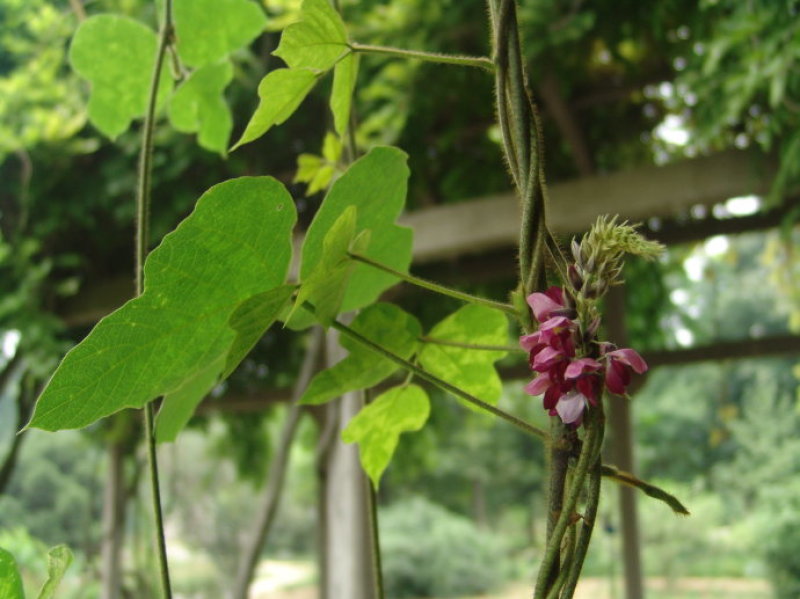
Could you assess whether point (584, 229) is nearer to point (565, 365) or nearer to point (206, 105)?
point (206, 105)

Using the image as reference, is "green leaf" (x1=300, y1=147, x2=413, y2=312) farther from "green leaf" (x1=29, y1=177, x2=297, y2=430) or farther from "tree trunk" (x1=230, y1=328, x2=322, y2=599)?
"tree trunk" (x1=230, y1=328, x2=322, y2=599)

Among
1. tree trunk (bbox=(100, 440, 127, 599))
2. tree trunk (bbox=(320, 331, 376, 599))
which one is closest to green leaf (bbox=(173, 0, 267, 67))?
tree trunk (bbox=(320, 331, 376, 599))

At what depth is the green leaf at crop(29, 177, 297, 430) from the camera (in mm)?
190

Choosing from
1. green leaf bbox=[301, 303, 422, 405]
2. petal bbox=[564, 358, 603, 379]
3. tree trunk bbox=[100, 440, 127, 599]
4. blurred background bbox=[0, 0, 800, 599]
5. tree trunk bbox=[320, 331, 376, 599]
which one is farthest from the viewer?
tree trunk bbox=[100, 440, 127, 599]

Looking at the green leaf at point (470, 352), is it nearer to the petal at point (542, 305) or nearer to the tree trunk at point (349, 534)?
the petal at point (542, 305)

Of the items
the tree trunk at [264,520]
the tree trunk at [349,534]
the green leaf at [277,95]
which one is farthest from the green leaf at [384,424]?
the tree trunk at [349,534]

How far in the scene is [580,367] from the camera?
0.16 meters

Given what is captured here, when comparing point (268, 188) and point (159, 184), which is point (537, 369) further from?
point (159, 184)

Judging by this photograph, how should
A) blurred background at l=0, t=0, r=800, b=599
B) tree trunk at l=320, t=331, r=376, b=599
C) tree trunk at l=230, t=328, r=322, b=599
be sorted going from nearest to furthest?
tree trunk at l=230, t=328, r=322, b=599, blurred background at l=0, t=0, r=800, b=599, tree trunk at l=320, t=331, r=376, b=599

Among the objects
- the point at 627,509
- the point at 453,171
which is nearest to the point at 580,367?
the point at 453,171

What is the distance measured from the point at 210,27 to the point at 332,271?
0.17m

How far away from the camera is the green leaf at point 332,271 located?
0.20 meters

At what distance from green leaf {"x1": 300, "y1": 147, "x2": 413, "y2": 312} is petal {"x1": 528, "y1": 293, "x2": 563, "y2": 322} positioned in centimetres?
8

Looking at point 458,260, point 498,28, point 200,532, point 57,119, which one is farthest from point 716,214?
point 200,532
